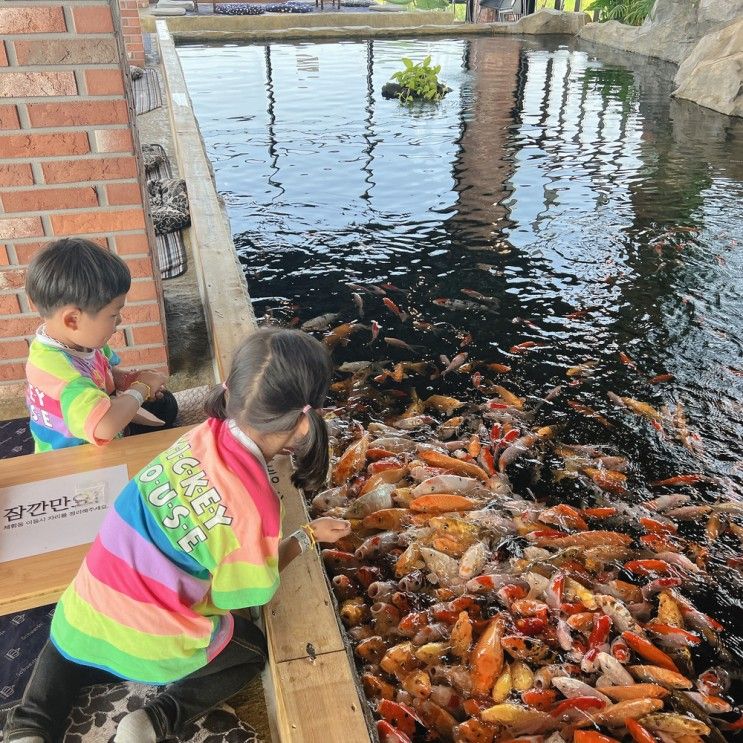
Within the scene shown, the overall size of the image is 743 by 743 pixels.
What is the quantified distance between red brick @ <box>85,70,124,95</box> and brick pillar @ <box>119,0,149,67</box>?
9.90 m

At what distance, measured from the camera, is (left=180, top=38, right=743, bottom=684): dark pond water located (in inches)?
199

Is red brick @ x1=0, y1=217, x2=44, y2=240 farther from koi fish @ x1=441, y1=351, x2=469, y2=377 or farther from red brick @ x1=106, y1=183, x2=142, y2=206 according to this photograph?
koi fish @ x1=441, y1=351, x2=469, y2=377

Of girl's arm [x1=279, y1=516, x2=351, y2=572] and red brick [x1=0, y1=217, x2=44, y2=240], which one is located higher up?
red brick [x1=0, y1=217, x2=44, y2=240]

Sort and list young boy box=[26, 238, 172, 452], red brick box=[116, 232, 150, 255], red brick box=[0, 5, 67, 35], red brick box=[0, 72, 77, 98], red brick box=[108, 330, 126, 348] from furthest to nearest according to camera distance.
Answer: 1. red brick box=[108, 330, 126, 348]
2. red brick box=[116, 232, 150, 255]
3. red brick box=[0, 72, 77, 98]
4. red brick box=[0, 5, 67, 35]
5. young boy box=[26, 238, 172, 452]

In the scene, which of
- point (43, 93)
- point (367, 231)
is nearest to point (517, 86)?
point (367, 231)

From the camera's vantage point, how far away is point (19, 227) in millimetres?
3320

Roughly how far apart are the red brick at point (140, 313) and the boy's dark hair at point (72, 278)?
1.08m

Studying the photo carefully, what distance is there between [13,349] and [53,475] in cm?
133

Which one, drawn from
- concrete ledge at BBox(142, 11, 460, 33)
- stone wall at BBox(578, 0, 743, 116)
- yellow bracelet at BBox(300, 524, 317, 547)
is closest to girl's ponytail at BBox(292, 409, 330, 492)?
yellow bracelet at BBox(300, 524, 317, 547)

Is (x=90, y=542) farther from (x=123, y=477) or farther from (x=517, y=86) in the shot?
(x=517, y=86)

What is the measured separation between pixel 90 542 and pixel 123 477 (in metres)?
0.34

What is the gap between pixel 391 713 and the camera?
279 cm

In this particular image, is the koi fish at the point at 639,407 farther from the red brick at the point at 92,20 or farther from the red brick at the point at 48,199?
the red brick at the point at 92,20

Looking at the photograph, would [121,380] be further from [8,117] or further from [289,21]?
[289,21]
